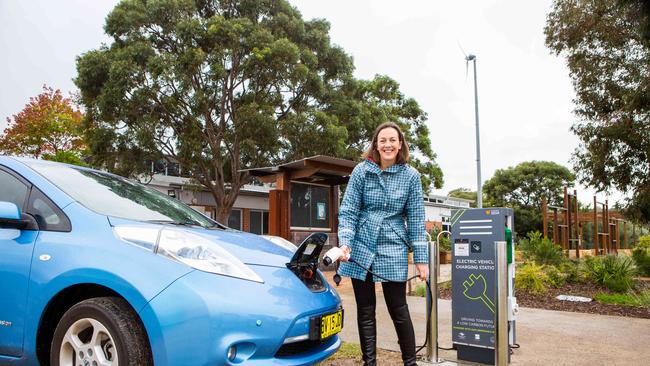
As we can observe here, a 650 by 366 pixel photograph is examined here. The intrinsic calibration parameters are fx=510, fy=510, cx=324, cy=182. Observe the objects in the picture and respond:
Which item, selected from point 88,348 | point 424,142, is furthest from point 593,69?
point 88,348

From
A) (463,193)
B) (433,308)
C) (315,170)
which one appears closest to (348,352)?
(433,308)

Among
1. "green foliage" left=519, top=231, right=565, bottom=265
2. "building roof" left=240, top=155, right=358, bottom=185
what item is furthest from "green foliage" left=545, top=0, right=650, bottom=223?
"building roof" left=240, top=155, right=358, bottom=185

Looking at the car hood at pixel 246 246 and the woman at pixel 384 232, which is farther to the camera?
the woman at pixel 384 232

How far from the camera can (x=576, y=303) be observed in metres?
7.29

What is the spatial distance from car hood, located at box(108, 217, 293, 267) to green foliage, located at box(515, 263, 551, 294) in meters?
5.93

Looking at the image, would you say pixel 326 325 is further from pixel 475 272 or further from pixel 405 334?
pixel 475 272

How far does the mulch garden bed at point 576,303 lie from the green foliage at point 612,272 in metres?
0.15

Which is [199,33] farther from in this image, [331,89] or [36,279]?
[36,279]

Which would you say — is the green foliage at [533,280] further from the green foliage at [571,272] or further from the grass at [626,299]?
the grass at [626,299]

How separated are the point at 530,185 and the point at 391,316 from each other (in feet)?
146

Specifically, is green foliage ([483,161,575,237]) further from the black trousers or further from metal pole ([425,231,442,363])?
the black trousers

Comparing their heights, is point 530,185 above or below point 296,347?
above

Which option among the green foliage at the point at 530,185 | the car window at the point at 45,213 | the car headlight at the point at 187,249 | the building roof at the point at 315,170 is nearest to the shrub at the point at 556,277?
the building roof at the point at 315,170

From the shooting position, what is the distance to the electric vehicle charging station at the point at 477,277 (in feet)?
13.2
